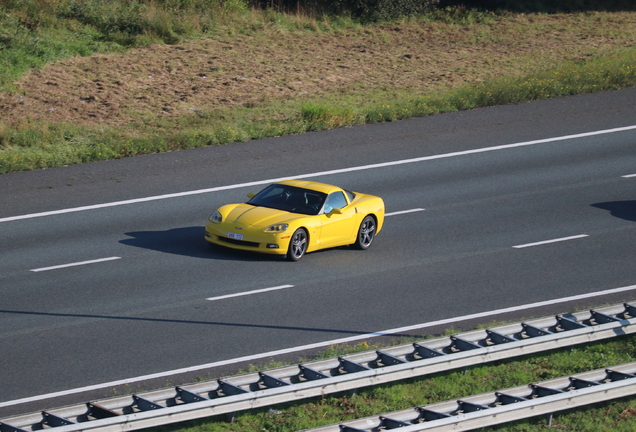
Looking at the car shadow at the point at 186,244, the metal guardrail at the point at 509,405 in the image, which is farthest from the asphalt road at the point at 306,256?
the metal guardrail at the point at 509,405

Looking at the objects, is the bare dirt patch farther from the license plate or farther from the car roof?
the license plate

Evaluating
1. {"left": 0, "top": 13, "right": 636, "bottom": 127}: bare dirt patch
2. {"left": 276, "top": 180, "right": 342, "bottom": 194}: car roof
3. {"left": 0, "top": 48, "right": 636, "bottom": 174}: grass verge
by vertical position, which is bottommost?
{"left": 276, "top": 180, "right": 342, "bottom": 194}: car roof

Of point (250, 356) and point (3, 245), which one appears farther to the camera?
point (3, 245)

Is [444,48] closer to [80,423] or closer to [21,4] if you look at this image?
[21,4]

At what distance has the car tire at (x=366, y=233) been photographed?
1682 centimetres

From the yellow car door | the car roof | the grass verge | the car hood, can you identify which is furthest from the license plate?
the grass verge

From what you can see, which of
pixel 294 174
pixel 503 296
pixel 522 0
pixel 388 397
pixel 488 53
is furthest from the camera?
pixel 522 0

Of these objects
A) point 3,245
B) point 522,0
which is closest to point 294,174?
point 3,245

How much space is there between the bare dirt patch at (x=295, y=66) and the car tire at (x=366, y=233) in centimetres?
1115

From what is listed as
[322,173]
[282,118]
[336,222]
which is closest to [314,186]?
[336,222]

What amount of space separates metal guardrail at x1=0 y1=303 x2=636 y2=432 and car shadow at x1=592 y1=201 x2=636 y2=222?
6.79 meters

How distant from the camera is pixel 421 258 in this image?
1608 centimetres

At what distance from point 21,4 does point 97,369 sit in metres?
24.2

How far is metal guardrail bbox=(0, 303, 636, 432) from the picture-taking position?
881 cm
